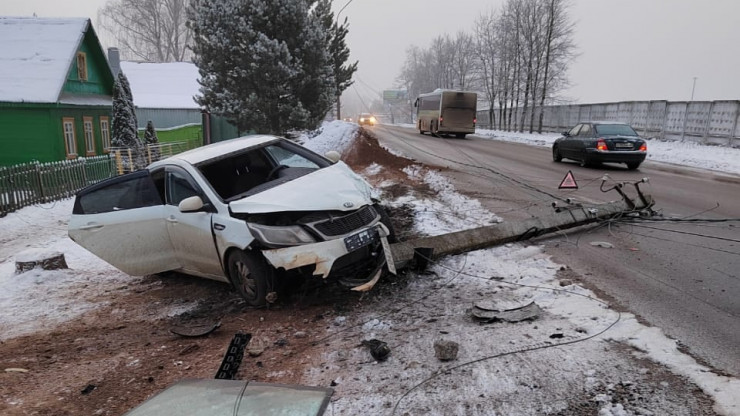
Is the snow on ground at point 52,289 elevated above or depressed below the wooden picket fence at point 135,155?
below

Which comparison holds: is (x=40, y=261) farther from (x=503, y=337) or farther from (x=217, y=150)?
(x=503, y=337)

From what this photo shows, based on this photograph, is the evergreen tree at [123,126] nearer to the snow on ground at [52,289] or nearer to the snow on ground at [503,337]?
the snow on ground at [52,289]

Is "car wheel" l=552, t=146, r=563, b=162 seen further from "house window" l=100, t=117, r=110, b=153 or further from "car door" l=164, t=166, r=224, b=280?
"house window" l=100, t=117, r=110, b=153

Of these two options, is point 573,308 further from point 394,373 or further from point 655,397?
point 394,373

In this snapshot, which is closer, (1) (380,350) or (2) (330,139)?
(1) (380,350)

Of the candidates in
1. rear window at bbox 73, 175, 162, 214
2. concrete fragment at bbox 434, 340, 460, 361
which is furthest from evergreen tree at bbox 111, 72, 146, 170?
concrete fragment at bbox 434, 340, 460, 361

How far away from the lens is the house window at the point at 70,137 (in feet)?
70.4

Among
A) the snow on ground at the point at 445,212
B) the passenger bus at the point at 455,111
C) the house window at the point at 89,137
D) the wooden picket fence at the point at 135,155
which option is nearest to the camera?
the snow on ground at the point at 445,212

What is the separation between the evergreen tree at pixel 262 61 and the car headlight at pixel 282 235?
482 inches

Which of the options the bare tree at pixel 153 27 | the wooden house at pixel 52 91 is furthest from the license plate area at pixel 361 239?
the bare tree at pixel 153 27

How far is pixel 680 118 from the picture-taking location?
25062 mm

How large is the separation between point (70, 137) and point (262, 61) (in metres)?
11.8

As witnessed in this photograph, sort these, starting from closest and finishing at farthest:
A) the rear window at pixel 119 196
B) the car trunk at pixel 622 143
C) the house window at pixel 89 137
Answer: the rear window at pixel 119 196
the car trunk at pixel 622 143
the house window at pixel 89 137

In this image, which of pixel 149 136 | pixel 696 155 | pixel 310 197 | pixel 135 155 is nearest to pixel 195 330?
pixel 310 197
